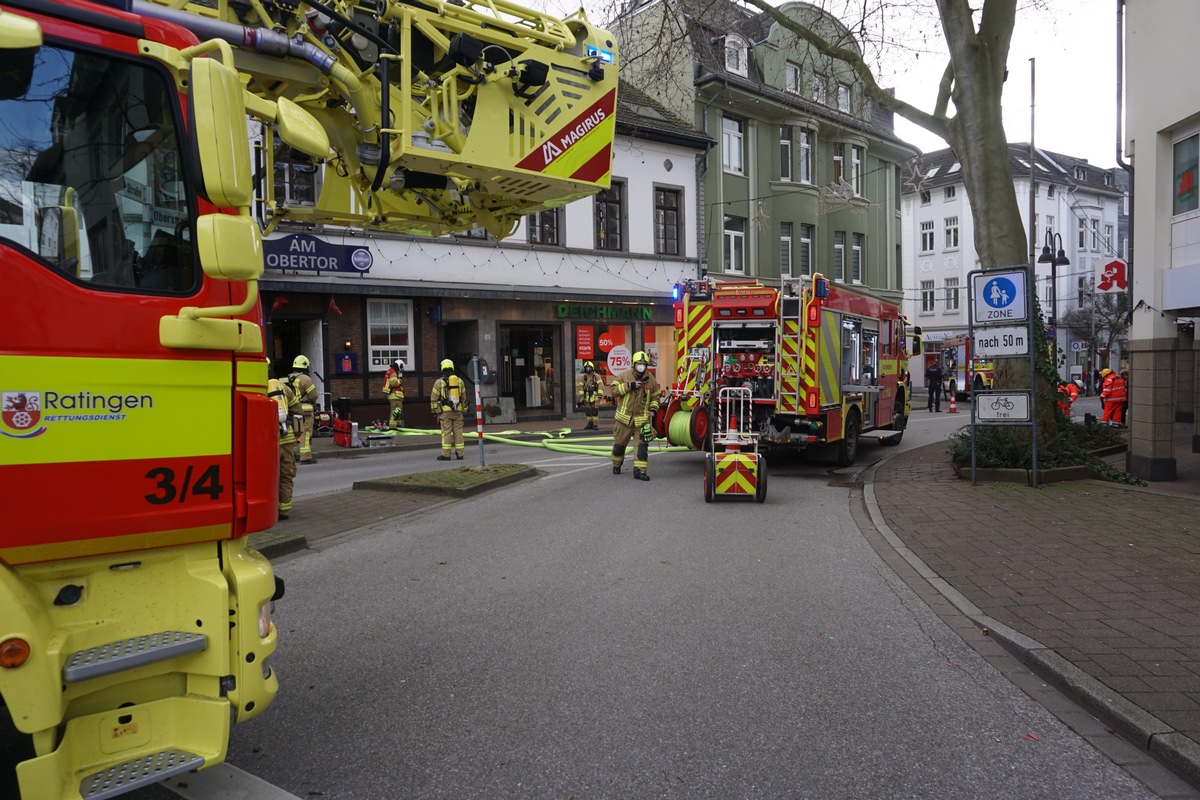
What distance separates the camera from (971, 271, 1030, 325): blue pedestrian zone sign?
10.6 metres

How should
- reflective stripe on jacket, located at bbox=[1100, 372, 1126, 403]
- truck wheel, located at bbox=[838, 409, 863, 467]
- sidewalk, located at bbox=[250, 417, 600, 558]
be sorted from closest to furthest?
sidewalk, located at bbox=[250, 417, 600, 558]
truck wheel, located at bbox=[838, 409, 863, 467]
reflective stripe on jacket, located at bbox=[1100, 372, 1126, 403]

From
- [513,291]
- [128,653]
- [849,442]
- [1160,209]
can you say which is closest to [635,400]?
[849,442]

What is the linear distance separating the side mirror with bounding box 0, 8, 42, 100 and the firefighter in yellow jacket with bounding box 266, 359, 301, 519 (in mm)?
5965

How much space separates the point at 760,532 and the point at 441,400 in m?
8.15

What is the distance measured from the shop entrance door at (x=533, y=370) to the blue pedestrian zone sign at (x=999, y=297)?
1531 cm

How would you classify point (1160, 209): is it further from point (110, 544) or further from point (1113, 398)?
point (110, 544)

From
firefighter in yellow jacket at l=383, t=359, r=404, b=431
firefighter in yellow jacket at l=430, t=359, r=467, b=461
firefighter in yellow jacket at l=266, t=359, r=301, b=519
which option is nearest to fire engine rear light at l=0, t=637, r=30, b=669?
firefighter in yellow jacket at l=266, t=359, r=301, b=519

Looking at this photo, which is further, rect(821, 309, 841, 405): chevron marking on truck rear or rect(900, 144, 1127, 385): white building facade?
rect(900, 144, 1127, 385): white building facade

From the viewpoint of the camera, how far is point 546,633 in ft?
16.9

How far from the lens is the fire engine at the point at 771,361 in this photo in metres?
12.6

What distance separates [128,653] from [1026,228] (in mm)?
55322

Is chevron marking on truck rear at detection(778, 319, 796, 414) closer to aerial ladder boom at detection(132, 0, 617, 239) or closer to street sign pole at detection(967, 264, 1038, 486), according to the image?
street sign pole at detection(967, 264, 1038, 486)

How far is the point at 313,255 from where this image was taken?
19016 millimetres

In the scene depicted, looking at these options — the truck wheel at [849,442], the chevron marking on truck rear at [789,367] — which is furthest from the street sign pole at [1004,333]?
the truck wheel at [849,442]
